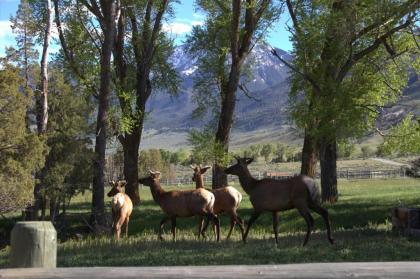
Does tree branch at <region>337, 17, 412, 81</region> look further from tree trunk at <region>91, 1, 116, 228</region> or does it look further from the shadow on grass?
the shadow on grass

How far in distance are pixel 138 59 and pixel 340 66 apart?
9.80m

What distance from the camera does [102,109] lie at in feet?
72.8

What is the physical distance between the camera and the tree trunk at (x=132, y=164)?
1136 inches

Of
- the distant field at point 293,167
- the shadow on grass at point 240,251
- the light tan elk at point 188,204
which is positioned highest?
the distant field at point 293,167

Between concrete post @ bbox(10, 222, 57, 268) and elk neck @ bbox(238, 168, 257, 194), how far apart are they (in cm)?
986

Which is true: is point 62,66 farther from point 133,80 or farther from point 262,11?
point 262,11

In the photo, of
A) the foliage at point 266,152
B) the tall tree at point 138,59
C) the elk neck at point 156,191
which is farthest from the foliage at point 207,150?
the foliage at point 266,152

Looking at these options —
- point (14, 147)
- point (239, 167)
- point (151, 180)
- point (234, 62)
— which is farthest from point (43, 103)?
point (239, 167)

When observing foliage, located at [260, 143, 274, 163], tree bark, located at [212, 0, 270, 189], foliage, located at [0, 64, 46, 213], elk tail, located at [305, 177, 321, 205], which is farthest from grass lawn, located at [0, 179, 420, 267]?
foliage, located at [260, 143, 274, 163]

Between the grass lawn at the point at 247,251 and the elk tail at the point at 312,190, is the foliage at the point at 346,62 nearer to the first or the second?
the grass lawn at the point at 247,251

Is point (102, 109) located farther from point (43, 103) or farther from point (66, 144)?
point (66, 144)

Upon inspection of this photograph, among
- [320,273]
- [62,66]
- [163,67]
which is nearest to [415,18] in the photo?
[163,67]

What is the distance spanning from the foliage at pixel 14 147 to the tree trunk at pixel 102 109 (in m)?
2.08

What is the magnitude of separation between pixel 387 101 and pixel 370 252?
17584 mm
